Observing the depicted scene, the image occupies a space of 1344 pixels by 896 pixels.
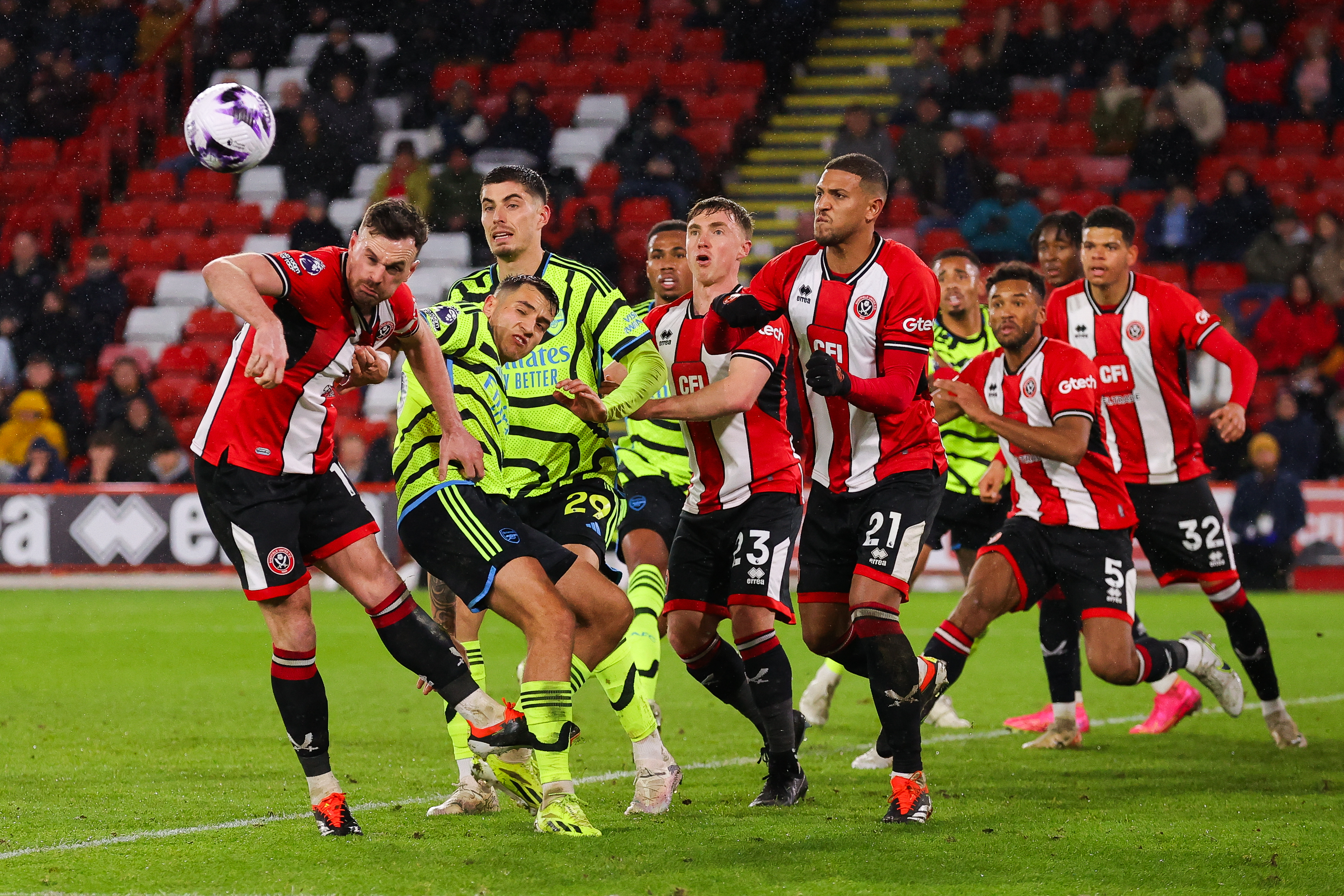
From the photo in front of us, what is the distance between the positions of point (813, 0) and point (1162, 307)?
15.4 m

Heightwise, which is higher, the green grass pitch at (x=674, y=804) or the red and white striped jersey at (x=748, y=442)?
the red and white striped jersey at (x=748, y=442)

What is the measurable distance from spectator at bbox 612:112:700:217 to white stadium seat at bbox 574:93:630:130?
1.44m

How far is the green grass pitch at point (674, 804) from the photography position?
4.90 meters

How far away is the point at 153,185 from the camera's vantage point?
71.4 ft

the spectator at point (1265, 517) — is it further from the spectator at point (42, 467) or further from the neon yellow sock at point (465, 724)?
the spectator at point (42, 467)

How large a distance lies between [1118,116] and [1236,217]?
82.4 inches

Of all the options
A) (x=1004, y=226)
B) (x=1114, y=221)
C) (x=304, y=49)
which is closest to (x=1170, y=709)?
(x=1114, y=221)

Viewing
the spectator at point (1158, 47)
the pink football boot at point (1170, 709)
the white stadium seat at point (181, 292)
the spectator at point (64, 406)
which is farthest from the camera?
the white stadium seat at point (181, 292)

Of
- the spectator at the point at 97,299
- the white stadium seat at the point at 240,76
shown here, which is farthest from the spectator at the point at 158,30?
the spectator at the point at 97,299

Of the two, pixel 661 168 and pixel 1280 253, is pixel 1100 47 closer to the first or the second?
pixel 1280 253

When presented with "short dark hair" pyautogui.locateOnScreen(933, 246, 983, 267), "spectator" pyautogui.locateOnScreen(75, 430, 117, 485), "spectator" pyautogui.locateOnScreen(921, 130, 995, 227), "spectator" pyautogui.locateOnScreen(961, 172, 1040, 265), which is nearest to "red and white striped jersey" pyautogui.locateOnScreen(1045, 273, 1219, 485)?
"short dark hair" pyautogui.locateOnScreen(933, 246, 983, 267)

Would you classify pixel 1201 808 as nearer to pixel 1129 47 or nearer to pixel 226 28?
A: pixel 1129 47

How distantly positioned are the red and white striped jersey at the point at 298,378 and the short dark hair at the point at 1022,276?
3041mm

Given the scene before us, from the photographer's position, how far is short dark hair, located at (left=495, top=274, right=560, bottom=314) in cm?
605
